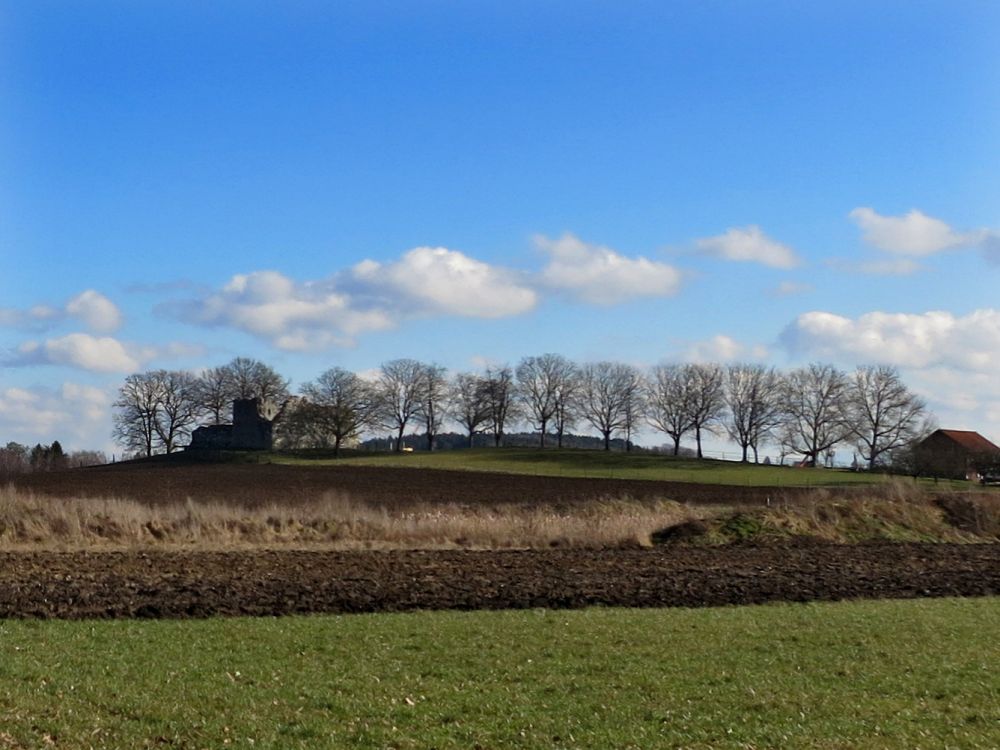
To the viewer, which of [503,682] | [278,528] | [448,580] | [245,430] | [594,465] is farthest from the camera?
[245,430]

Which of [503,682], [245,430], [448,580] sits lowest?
[503,682]

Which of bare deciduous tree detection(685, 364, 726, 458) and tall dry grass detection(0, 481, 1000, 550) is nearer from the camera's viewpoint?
→ tall dry grass detection(0, 481, 1000, 550)

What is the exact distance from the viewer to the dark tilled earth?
21.8 meters

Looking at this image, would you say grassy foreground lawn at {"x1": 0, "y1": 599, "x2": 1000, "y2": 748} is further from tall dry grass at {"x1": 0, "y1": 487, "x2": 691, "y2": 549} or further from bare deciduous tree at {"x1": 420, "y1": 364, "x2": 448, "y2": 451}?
bare deciduous tree at {"x1": 420, "y1": 364, "x2": 448, "y2": 451}

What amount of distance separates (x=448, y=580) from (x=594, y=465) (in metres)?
103

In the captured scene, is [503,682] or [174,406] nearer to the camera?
[503,682]

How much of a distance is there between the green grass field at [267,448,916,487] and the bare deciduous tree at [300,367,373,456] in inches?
270

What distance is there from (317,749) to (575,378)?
152 metres

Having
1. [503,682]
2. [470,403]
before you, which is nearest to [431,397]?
[470,403]

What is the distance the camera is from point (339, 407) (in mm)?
144500

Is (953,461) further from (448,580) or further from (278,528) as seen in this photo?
(448,580)

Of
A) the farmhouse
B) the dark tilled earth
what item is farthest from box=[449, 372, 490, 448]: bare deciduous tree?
the dark tilled earth

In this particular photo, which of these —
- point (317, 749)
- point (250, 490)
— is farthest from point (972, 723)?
point (250, 490)

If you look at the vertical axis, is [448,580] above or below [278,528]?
below
